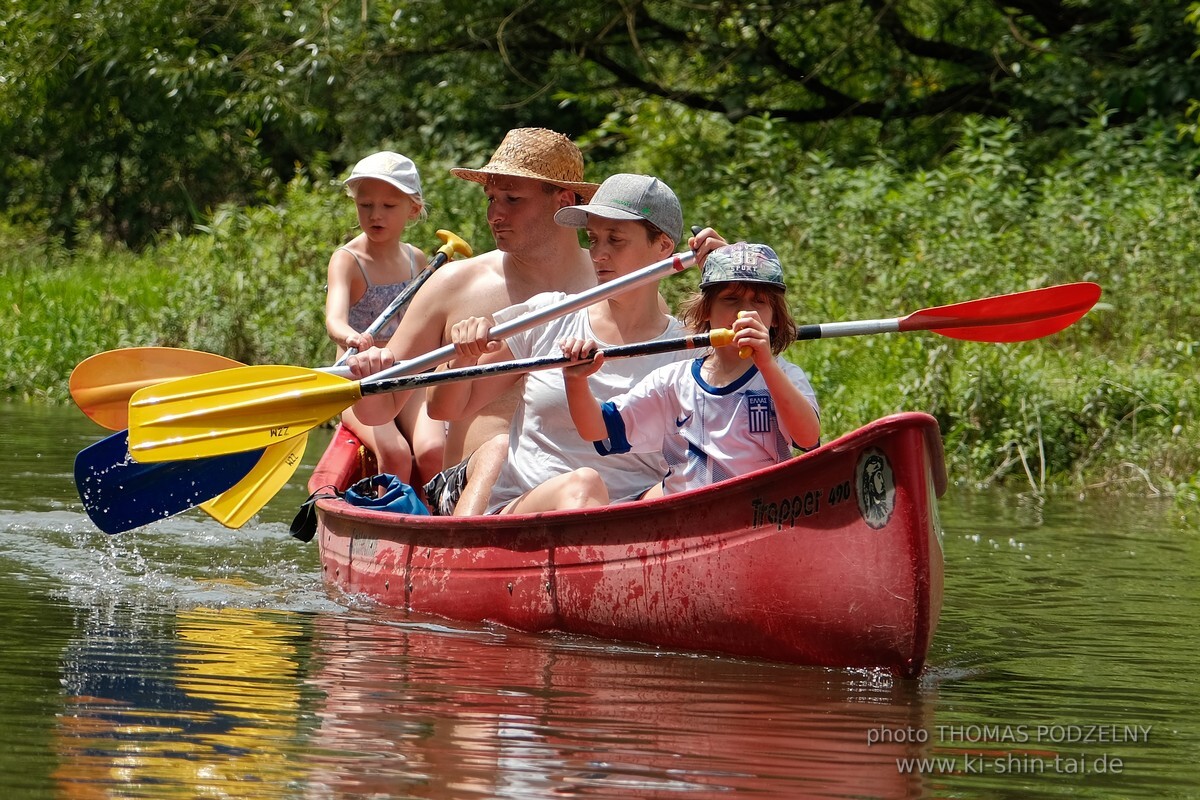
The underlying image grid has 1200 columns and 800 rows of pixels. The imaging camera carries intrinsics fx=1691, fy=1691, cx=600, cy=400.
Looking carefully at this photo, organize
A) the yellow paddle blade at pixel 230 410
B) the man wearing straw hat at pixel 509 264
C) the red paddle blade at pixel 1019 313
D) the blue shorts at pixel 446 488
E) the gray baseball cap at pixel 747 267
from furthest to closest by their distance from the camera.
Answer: the blue shorts at pixel 446 488 < the man wearing straw hat at pixel 509 264 < the yellow paddle blade at pixel 230 410 < the red paddle blade at pixel 1019 313 < the gray baseball cap at pixel 747 267

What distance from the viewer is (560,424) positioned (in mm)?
4871

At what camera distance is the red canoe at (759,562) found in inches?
156

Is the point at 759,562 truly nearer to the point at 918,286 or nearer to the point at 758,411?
the point at 758,411

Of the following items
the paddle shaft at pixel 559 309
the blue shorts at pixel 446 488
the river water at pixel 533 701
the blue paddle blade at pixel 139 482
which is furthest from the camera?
the blue paddle blade at pixel 139 482

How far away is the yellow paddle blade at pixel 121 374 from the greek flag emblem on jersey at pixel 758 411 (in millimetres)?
2489

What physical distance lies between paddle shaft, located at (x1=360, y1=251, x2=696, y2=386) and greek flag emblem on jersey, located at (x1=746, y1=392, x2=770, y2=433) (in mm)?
479

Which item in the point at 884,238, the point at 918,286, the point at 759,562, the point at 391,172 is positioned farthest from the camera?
the point at 884,238

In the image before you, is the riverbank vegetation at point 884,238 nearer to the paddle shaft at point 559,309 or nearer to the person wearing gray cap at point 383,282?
the person wearing gray cap at point 383,282

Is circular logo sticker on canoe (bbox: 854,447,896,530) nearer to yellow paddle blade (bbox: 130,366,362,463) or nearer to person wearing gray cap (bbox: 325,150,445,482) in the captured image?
yellow paddle blade (bbox: 130,366,362,463)

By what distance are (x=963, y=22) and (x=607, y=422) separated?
11429 mm

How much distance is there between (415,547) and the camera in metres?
5.18

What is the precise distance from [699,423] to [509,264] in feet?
4.55

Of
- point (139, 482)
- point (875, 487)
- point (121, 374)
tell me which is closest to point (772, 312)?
point (875, 487)

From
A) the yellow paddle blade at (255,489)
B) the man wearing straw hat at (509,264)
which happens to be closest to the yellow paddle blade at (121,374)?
the yellow paddle blade at (255,489)
